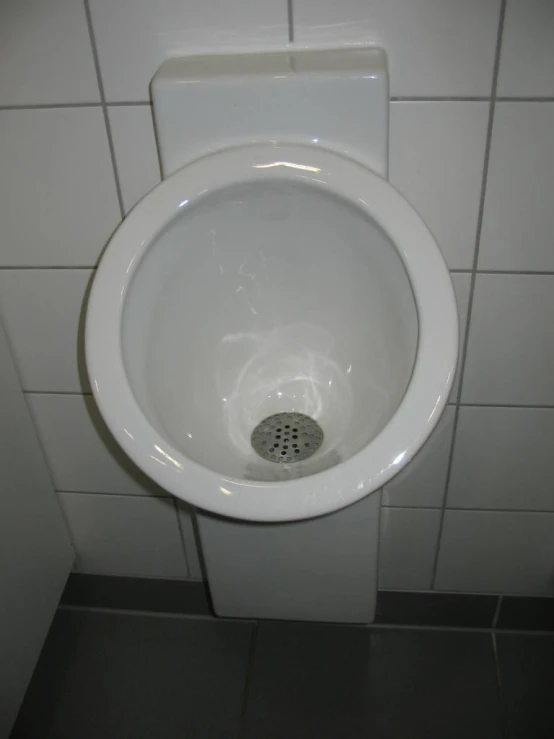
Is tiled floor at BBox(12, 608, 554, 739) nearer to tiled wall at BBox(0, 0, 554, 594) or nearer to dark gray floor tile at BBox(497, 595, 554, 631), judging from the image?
dark gray floor tile at BBox(497, 595, 554, 631)

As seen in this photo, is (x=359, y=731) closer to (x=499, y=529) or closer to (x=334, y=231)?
(x=499, y=529)

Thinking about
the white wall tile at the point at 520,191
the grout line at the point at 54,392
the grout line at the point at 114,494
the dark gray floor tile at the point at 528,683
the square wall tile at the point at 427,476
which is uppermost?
the white wall tile at the point at 520,191

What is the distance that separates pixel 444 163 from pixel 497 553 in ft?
1.99

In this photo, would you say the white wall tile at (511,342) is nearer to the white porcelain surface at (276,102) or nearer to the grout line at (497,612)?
the white porcelain surface at (276,102)

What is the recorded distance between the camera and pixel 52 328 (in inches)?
37.5

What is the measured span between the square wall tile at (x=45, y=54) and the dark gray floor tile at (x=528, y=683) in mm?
975

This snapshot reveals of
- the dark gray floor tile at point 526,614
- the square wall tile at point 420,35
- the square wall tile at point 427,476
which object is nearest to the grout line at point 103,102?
the square wall tile at point 420,35

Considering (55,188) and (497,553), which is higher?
(55,188)

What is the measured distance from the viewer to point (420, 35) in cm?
73

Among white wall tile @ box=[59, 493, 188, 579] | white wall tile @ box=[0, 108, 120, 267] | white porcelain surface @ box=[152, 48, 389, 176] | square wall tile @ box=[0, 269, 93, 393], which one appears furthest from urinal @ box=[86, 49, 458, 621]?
white wall tile @ box=[59, 493, 188, 579]

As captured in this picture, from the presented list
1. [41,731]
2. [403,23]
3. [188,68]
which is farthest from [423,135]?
[41,731]

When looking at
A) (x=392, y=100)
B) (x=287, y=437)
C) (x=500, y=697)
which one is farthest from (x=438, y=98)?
(x=500, y=697)

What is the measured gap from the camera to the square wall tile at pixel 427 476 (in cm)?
98

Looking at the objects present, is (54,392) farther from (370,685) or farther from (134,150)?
(370,685)
